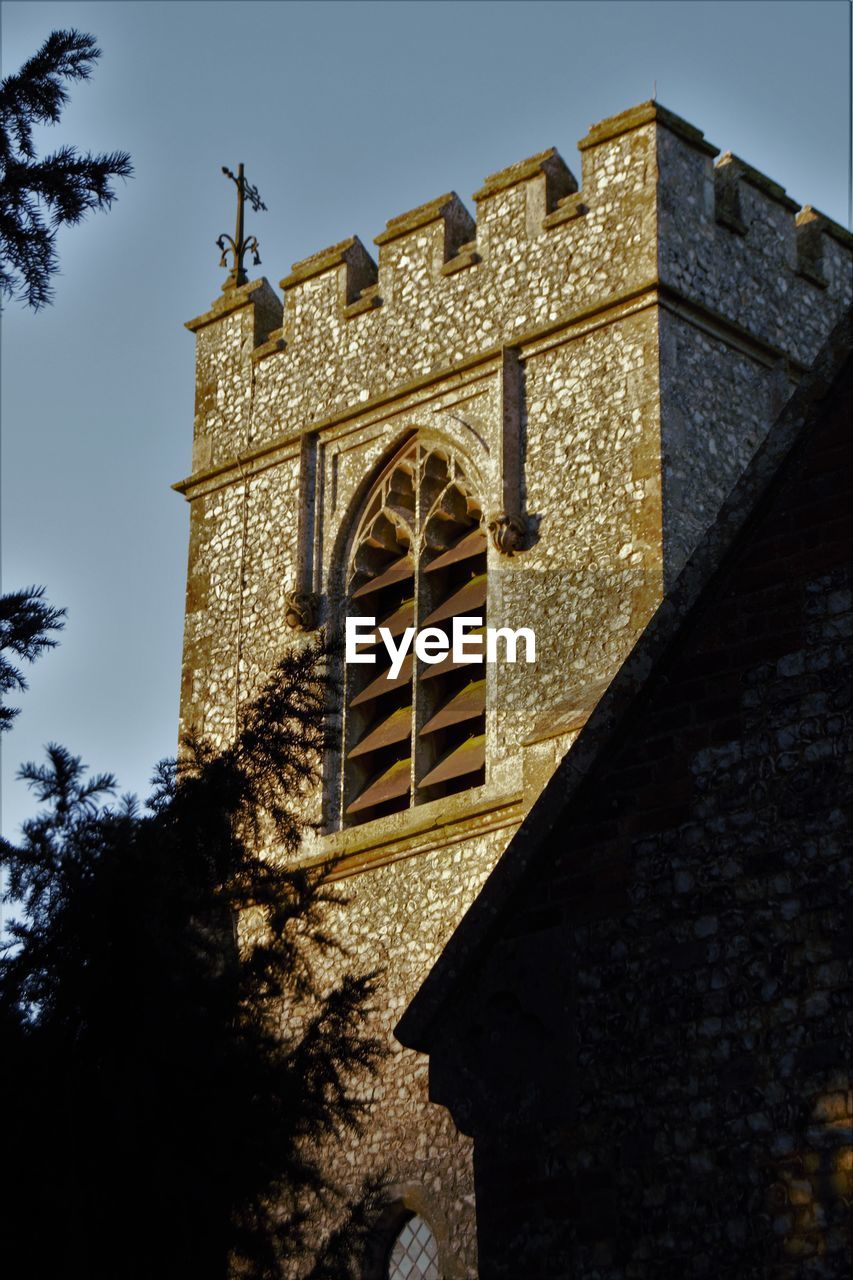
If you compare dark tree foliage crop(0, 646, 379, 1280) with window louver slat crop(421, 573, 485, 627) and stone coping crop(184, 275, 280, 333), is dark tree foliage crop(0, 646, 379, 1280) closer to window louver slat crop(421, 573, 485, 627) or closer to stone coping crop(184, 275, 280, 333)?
window louver slat crop(421, 573, 485, 627)

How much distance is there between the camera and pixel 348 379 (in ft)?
68.9

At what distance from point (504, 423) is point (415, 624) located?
158 centimetres

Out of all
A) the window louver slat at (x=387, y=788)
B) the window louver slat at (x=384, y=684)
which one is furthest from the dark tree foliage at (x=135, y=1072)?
the window louver slat at (x=384, y=684)

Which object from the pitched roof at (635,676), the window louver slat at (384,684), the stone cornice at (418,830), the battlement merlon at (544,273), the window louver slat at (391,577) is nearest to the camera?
the pitched roof at (635,676)

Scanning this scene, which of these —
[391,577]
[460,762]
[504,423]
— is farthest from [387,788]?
[504,423]

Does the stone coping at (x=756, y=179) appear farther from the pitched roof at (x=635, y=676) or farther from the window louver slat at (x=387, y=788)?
the pitched roof at (x=635, y=676)

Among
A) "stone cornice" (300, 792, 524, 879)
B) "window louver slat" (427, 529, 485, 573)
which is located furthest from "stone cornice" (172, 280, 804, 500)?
"stone cornice" (300, 792, 524, 879)

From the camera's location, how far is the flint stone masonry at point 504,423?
59.4ft

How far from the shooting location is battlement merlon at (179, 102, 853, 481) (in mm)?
19500

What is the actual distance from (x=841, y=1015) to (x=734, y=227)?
12.2 m

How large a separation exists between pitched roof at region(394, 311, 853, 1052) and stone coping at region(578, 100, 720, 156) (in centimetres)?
1048

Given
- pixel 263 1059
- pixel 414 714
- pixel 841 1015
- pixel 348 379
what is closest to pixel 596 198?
pixel 348 379

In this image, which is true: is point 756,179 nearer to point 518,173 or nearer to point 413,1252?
point 518,173

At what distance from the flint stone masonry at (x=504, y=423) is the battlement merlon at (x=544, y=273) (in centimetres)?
2
